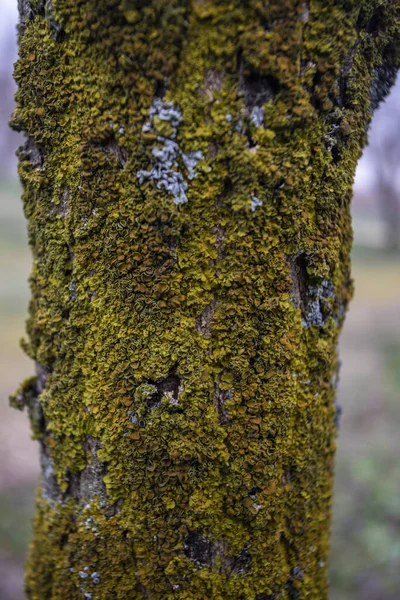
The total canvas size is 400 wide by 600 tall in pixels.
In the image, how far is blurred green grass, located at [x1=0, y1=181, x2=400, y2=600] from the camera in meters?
3.24

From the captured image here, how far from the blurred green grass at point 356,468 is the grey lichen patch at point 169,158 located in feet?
10.9

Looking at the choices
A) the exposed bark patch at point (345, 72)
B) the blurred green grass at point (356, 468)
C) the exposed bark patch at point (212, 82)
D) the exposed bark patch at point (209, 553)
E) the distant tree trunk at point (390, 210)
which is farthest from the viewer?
the distant tree trunk at point (390, 210)

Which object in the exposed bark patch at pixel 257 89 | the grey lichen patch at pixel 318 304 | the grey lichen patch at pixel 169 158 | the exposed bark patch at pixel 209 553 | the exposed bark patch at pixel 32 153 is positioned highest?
the exposed bark patch at pixel 32 153

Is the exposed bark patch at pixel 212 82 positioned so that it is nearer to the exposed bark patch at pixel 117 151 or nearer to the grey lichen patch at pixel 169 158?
the grey lichen patch at pixel 169 158

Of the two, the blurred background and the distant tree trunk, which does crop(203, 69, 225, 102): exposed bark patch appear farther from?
the distant tree trunk

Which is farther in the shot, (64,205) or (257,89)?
(64,205)

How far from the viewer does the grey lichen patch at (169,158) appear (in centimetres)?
101

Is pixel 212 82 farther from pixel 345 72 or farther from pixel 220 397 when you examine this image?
pixel 220 397

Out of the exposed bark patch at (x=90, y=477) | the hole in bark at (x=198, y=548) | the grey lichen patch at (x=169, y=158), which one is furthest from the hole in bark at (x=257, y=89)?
the hole in bark at (x=198, y=548)

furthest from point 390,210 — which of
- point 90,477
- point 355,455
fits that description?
point 90,477

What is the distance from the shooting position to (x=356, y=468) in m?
4.40

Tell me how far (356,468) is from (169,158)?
4.32 m

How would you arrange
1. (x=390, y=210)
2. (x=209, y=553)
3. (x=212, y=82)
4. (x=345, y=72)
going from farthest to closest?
(x=390, y=210)
(x=209, y=553)
(x=345, y=72)
(x=212, y=82)

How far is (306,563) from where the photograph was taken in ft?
4.49
